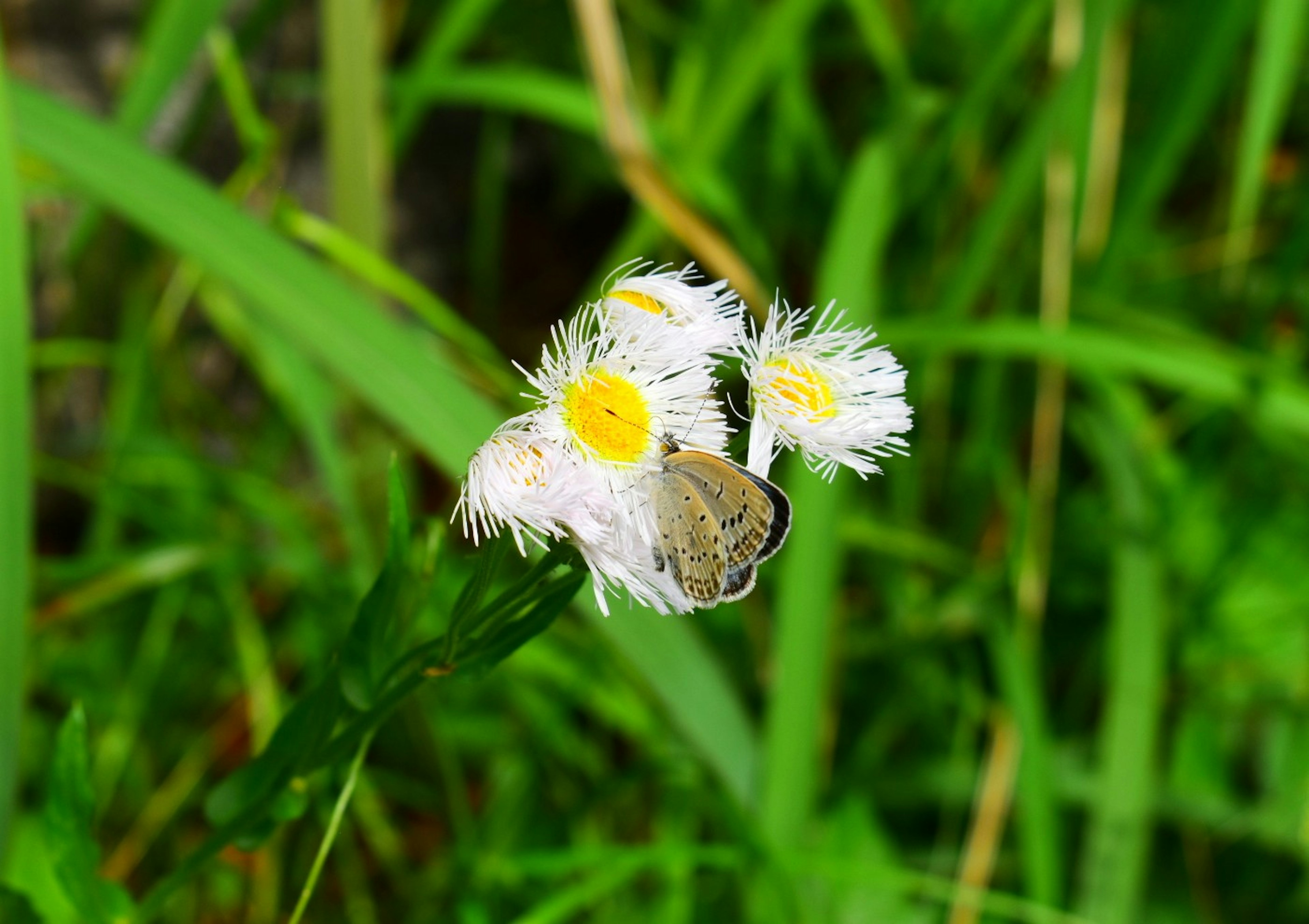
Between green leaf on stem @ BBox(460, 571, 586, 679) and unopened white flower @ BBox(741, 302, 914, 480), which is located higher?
unopened white flower @ BBox(741, 302, 914, 480)

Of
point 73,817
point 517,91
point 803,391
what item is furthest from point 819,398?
point 517,91

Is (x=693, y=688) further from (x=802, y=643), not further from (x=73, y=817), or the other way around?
(x=73, y=817)

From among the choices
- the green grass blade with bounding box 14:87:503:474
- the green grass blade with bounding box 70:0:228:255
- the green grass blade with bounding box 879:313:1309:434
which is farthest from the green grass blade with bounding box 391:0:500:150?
the green grass blade with bounding box 879:313:1309:434

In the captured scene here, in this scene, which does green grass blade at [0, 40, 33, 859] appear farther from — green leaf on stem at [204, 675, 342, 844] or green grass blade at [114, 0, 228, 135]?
green grass blade at [114, 0, 228, 135]

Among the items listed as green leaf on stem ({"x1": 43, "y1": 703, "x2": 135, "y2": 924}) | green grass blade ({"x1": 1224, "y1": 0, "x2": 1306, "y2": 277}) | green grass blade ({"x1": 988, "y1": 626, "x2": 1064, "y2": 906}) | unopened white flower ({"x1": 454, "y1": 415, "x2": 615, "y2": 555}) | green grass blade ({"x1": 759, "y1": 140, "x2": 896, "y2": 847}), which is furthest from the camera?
green grass blade ({"x1": 1224, "y1": 0, "x2": 1306, "y2": 277})

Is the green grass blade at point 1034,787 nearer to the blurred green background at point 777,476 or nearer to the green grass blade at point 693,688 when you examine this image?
the blurred green background at point 777,476
